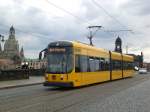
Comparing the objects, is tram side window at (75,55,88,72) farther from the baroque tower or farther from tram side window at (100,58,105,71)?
the baroque tower

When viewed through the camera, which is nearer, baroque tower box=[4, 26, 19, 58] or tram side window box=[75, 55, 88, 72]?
tram side window box=[75, 55, 88, 72]

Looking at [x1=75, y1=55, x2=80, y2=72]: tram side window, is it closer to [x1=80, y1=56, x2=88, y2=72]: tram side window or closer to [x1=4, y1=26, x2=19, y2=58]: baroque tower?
[x1=80, y1=56, x2=88, y2=72]: tram side window

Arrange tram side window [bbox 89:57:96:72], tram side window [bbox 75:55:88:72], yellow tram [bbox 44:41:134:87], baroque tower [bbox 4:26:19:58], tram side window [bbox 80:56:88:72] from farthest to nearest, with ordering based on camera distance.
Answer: baroque tower [bbox 4:26:19:58] < tram side window [bbox 89:57:96:72] < tram side window [bbox 80:56:88:72] < tram side window [bbox 75:55:88:72] < yellow tram [bbox 44:41:134:87]

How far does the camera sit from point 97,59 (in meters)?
35.2

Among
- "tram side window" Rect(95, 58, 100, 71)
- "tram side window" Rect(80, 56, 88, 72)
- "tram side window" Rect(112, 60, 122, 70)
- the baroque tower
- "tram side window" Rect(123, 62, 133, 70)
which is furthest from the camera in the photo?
the baroque tower

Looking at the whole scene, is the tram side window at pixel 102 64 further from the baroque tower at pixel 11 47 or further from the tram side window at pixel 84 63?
the baroque tower at pixel 11 47

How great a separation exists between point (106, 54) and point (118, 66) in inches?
295

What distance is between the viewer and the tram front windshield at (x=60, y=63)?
27917mm

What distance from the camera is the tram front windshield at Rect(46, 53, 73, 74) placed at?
2792 cm

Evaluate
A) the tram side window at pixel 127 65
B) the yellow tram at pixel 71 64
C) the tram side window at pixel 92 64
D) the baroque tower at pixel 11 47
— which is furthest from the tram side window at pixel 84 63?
the baroque tower at pixel 11 47

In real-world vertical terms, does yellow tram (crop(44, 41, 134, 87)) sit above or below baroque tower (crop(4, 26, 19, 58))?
below

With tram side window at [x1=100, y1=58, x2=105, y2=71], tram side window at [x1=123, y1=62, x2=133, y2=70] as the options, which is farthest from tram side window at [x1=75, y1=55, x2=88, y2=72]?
tram side window at [x1=123, y1=62, x2=133, y2=70]

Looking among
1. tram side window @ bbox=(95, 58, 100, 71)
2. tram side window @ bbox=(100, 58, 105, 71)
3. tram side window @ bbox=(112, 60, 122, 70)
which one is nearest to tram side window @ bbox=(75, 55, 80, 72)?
tram side window @ bbox=(95, 58, 100, 71)

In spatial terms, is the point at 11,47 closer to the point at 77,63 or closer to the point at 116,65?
the point at 116,65
